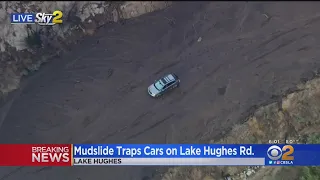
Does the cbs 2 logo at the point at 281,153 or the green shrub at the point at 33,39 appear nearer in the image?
the cbs 2 logo at the point at 281,153

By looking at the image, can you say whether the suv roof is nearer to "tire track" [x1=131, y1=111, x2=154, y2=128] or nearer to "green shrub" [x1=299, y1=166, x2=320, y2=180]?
"tire track" [x1=131, y1=111, x2=154, y2=128]

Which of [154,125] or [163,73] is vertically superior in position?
[163,73]

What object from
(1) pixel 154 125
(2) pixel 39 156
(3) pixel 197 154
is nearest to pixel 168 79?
(1) pixel 154 125

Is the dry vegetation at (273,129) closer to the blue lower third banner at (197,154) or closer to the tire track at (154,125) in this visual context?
the blue lower third banner at (197,154)

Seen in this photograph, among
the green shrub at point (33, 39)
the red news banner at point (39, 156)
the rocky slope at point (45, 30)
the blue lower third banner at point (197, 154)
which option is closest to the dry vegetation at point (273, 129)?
the blue lower third banner at point (197, 154)

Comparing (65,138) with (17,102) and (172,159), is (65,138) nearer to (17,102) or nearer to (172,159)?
(17,102)

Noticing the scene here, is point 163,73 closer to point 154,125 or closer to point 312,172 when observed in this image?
point 154,125
